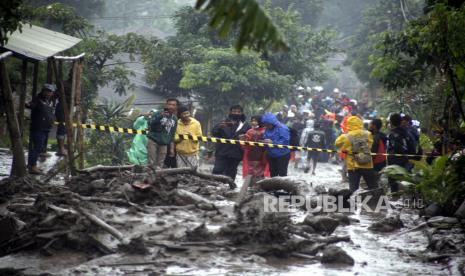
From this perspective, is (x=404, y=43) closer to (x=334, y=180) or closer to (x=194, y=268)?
(x=194, y=268)

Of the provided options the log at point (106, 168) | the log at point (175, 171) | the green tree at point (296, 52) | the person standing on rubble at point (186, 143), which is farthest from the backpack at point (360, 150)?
the green tree at point (296, 52)

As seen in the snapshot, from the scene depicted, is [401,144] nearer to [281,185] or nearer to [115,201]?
[281,185]

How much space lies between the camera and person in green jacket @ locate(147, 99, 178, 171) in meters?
14.1

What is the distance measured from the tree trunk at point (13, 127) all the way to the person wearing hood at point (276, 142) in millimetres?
4817

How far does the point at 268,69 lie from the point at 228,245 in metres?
18.5

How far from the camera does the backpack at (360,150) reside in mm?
13141

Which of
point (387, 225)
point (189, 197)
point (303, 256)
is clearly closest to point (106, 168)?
Result: point (189, 197)

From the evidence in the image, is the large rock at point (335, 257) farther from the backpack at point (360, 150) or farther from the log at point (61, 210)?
the backpack at point (360, 150)

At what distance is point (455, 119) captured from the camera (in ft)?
38.9

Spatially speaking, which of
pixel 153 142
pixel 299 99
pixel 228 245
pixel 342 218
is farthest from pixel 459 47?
pixel 299 99

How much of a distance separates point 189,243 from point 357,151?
19.4 ft

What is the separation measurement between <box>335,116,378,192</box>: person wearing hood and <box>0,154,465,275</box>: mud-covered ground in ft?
10.7

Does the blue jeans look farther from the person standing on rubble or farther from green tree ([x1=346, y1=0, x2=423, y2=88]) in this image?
green tree ([x1=346, y1=0, x2=423, y2=88])

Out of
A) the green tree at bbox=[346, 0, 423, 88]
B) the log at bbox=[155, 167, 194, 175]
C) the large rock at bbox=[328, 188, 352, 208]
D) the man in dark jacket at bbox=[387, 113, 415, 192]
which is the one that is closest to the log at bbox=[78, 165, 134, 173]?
the log at bbox=[155, 167, 194, 175]
